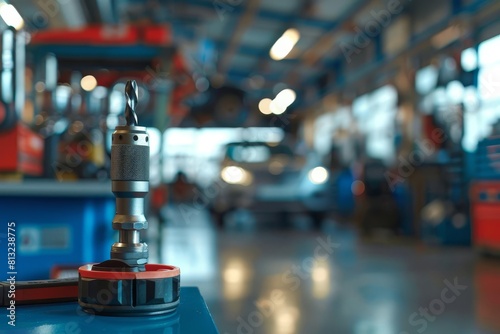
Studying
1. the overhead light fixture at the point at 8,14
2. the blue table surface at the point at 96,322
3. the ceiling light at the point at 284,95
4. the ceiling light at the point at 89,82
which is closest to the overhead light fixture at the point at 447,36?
the ceiling light at the point at 284,95

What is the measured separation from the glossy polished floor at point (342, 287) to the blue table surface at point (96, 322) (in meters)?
1.08

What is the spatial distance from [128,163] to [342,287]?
227 centimetres

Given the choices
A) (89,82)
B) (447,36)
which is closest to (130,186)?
(89,82)

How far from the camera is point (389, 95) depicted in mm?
10516

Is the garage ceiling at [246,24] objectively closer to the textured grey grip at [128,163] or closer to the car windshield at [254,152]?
the car windshield at [254,152]

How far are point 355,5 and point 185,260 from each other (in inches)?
282

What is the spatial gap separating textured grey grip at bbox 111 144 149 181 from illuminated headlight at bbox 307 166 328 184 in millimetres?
7234

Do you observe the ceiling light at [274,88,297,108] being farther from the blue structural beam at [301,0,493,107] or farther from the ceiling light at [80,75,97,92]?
the ceiling light at [80,75,97,92]

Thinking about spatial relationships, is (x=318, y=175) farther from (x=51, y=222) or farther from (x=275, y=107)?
(x=51, y=222)

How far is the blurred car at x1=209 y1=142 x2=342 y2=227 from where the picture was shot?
7.80 meters

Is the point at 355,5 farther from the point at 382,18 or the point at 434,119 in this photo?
the point at 434,119

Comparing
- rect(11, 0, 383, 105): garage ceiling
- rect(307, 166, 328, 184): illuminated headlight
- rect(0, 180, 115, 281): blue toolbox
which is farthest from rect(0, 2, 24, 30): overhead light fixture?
rect(307, 166, 328, 184): illuminated headlight

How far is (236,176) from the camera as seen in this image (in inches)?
309

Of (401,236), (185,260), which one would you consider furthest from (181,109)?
(401,236)
